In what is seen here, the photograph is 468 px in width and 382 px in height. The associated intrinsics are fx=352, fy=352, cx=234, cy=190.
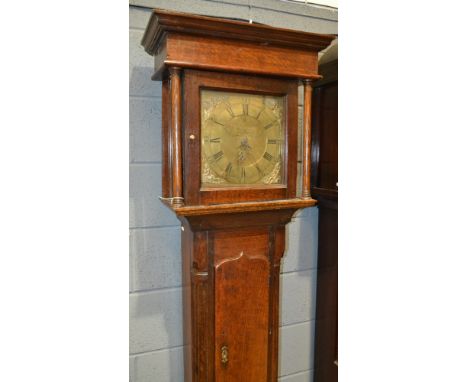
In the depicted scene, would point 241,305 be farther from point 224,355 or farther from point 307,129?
point 307,129

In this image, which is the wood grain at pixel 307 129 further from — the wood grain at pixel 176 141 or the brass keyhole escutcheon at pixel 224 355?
the brass keyhole escutcheon at pixel 224 355

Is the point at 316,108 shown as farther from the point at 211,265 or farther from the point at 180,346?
the point at 180,346

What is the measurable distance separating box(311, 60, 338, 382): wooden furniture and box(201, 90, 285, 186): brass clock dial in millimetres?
337

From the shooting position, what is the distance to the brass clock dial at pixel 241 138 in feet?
3.25

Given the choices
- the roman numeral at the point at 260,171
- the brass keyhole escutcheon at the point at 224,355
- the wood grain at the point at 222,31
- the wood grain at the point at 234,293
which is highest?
the wood grain at the point at 222,31

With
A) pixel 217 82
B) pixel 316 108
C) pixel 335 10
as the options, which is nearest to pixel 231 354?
pixel 217 82

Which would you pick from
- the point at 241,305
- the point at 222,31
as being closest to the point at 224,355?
the point at 241,305

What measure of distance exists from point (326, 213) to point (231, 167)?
24.9 inches

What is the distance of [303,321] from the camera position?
1591 millimetres

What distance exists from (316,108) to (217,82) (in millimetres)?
565

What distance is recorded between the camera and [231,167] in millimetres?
1021

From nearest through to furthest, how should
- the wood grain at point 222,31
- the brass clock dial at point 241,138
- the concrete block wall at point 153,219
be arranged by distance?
the wood grain at point 222,31 → the brass clock dial at point 241,138 → the concrete block wall at point 153,219

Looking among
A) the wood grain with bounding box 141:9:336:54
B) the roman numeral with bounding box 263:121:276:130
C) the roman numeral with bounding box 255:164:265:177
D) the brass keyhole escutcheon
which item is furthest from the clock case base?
the wood grain with bounding box 141:9:336:54

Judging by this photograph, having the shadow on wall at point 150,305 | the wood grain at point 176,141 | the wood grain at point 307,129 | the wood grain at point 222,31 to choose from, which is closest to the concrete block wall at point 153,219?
the shadow on wall at point 150,305
